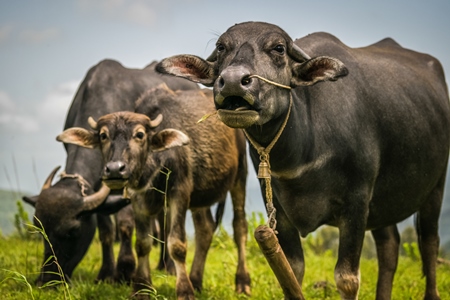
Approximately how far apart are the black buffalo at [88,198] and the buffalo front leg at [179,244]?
113cm

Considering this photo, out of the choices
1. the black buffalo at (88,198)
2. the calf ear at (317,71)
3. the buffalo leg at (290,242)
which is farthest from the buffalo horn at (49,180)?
the calf ear at (317,71)

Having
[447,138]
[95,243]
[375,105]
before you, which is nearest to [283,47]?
[375,105]

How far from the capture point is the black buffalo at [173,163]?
667 centimetres

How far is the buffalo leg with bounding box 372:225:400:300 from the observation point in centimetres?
659

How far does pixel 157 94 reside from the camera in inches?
303

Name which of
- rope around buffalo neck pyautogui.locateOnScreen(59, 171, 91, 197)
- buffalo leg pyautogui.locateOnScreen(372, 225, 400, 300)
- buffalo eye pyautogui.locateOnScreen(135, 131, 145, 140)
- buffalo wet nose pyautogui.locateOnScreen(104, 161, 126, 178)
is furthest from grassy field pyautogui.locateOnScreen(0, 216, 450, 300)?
buffalo eye pyautogui.locateOnScreen(135, 131, 145, 140)

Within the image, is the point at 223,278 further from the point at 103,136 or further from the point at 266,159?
the point at 266,159

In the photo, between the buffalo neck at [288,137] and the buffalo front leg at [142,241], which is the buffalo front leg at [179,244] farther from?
the buffalo neck at [288,137]

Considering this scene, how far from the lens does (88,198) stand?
7.68m

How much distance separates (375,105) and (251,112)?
1.81 m

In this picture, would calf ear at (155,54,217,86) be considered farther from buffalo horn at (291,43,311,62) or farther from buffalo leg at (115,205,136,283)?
buffalo leg at (115,205,136,283)

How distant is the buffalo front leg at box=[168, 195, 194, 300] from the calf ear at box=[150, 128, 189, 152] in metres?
0.51

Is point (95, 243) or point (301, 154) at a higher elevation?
point (301, 154)

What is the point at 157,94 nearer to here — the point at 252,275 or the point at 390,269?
the point at 252,275
